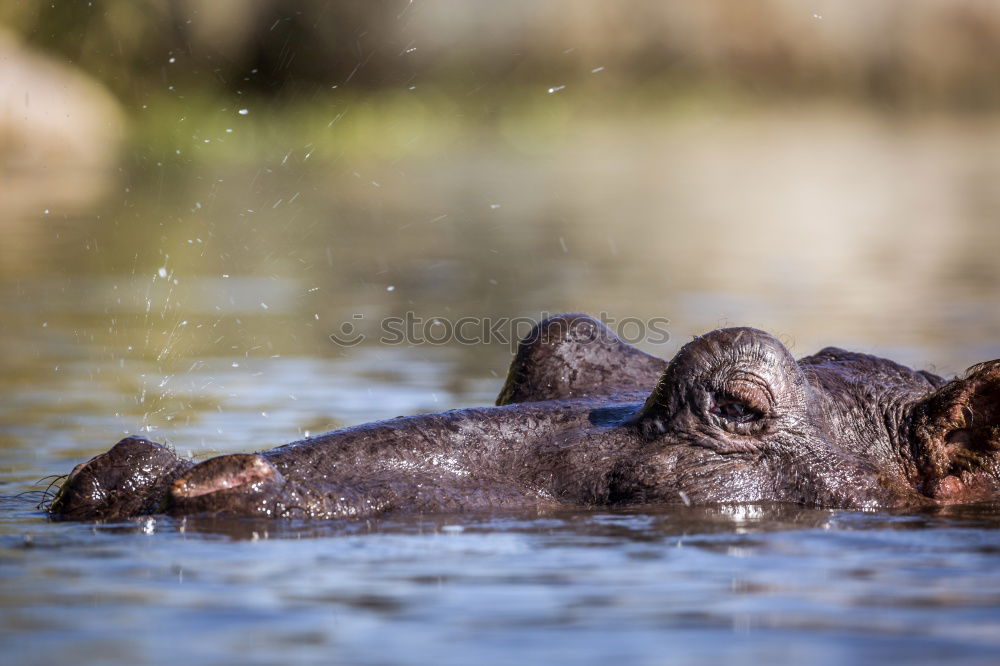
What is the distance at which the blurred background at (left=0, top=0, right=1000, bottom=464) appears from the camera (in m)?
13.5

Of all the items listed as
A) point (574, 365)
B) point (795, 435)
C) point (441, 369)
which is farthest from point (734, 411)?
point (441, 369)

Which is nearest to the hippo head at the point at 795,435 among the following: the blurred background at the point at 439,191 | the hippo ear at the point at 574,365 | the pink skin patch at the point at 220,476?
the hippo ear at the point at 574,365

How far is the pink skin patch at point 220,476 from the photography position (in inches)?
247

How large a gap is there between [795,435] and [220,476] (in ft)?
7.78

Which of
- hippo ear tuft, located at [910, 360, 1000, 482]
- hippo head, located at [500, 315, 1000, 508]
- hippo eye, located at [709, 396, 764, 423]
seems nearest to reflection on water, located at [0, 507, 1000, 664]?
hippo head, located at [500, 315, 1000, 508]

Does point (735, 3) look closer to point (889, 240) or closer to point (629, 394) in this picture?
point (889, 240)

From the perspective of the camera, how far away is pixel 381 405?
1148cm

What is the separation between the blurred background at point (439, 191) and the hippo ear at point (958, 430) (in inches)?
169

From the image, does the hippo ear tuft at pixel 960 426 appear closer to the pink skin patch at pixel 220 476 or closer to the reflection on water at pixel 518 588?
the reflection on water at pixel 518 588

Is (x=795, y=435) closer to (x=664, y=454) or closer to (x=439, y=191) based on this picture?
(x=664, y=454)

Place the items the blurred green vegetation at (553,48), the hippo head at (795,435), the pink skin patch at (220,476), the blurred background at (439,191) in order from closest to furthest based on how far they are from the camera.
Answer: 1. the pink skin patch at (220,476)
2. the hippo head at (795,435)
3. the blurred background at (439,191)
4. the blurred green vegetation at (553,48)

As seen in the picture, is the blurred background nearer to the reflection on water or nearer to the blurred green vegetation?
the blurred green vegetation

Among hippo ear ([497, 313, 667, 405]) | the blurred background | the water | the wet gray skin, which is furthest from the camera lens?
the blurred background

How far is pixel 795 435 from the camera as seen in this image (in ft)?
22.4
